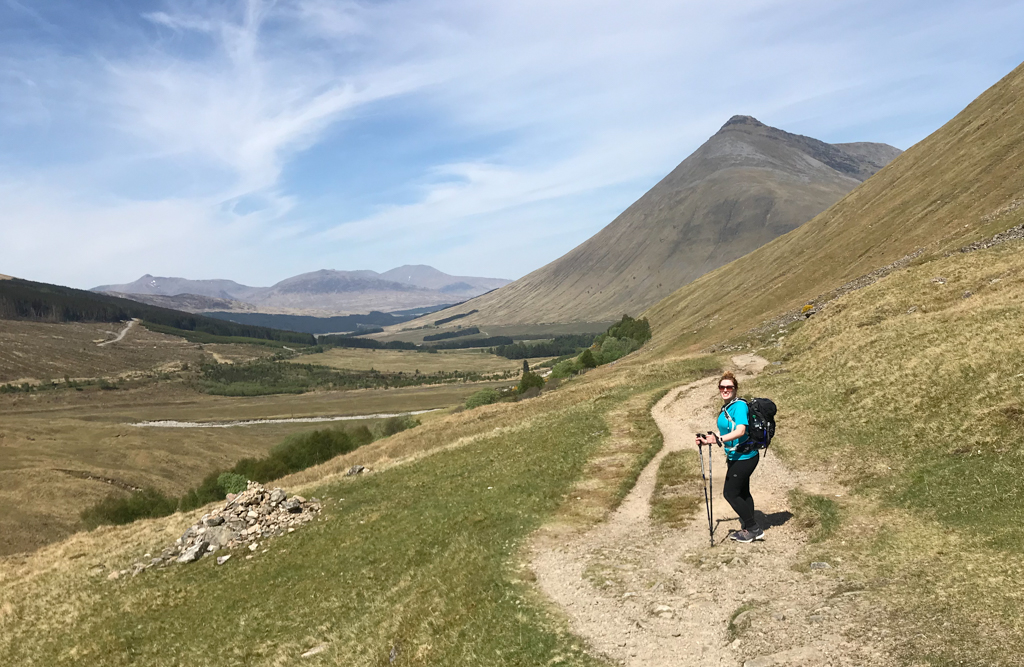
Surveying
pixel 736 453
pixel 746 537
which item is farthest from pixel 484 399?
pixel 736 453

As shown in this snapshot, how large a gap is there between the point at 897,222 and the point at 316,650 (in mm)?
95780

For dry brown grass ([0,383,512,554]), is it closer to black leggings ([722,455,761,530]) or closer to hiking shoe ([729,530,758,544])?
hiking shoe ([729,530,758,544])

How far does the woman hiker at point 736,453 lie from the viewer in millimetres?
16656

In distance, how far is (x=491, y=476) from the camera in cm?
3177

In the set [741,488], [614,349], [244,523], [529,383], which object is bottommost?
[529,383]

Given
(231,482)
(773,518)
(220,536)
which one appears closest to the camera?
(773,518)

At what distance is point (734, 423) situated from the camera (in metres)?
16.8

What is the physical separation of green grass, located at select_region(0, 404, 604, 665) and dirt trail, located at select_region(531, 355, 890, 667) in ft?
4.11

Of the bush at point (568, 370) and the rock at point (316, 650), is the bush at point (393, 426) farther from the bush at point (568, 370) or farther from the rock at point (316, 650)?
the rock at point (316, 650)

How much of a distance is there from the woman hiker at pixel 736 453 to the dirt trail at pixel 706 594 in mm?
677

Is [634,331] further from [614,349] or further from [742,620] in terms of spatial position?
[742,620]

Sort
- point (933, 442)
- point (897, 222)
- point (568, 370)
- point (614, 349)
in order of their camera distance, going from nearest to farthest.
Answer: point (933, 442) < point (897, 222) < point (568, 370) < point (614, 349)

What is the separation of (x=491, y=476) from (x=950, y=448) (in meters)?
19.9

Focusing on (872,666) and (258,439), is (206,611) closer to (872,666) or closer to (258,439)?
(872,666)
